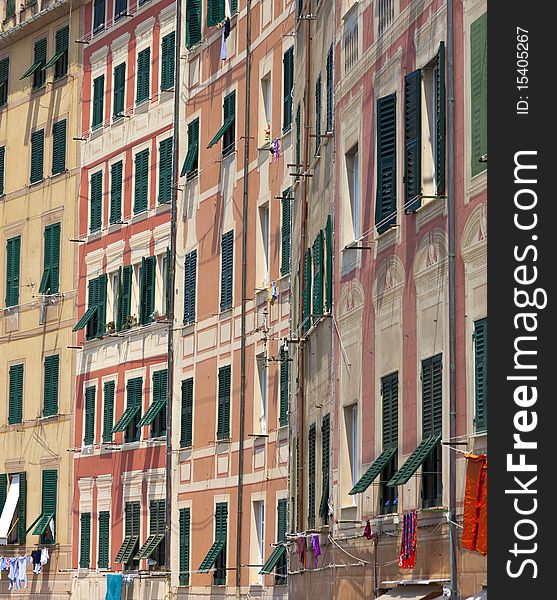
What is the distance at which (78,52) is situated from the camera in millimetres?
61250

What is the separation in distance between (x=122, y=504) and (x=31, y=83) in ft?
55.8

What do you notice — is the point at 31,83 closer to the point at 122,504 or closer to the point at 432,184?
the point at 122,504

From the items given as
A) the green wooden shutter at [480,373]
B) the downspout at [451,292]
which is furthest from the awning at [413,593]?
the green wooden shutter at [480,373]

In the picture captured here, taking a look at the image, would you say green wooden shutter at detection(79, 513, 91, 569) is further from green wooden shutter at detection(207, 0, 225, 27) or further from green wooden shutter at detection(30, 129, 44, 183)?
green wooden shutter at detection(207, 0, 225, 27)

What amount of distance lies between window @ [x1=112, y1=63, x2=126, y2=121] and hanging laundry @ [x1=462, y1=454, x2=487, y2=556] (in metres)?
37.4

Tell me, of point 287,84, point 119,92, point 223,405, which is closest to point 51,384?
point 119,92

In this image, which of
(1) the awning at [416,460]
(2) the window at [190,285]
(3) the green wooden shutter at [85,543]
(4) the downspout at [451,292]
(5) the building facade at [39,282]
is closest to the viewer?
(4) the downspout at [451,292]

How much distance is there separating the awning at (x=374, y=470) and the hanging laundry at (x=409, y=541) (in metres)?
1.09

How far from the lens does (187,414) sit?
5131 cm

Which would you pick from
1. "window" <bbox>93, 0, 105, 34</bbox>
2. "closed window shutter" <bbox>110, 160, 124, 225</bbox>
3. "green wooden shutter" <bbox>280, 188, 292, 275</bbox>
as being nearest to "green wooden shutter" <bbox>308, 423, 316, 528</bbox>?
"green wooden shutter" <bbox>280, 188, 292, 275</bbox>

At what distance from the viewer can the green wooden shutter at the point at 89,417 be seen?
57469mm

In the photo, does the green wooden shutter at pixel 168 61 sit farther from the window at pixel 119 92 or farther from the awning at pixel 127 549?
the awning at pixel 127 549

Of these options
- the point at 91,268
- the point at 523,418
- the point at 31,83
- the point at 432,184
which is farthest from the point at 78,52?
the point at 523,418

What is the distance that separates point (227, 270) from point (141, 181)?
319 inches
